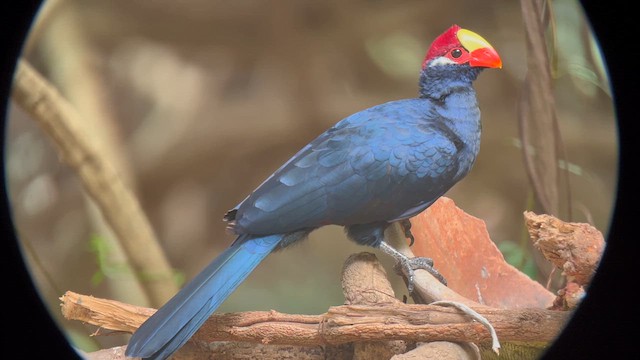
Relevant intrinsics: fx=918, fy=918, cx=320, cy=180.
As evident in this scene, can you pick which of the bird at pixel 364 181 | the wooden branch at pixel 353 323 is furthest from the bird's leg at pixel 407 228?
the wooden branch at pixel 353 323

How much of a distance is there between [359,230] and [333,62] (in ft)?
1.03

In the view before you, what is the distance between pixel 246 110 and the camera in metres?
1.69

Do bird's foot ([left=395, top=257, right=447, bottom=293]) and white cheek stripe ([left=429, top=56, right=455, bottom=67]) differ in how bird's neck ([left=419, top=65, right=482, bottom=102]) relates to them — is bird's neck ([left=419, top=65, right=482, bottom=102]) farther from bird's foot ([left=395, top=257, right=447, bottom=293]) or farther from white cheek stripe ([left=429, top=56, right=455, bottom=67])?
bird's foot ([left=395, top=257, right=447, bottom=293])

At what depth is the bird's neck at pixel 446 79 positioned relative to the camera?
5.54 ft

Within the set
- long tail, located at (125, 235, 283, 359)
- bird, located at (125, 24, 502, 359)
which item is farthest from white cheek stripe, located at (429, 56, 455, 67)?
long tail, located at (125, 235, 283, 359)

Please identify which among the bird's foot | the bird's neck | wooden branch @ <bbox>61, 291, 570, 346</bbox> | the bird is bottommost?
wooden branch @ <bbox>61, 291, 570, 346</bbox>

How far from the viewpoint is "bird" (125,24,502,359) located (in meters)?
1.58

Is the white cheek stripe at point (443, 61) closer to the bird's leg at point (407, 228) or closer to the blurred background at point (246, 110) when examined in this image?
the blurred background at point (246, 110)

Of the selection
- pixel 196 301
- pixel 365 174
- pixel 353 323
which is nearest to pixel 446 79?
pixel 365 174

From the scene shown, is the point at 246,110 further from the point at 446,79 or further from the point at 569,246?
the point at 569,246

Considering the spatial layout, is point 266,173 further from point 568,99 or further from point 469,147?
point 568,99

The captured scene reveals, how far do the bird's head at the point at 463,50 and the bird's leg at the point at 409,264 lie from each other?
35 centimetres

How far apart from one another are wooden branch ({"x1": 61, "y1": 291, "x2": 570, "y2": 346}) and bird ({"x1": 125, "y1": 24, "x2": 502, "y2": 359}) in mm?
77

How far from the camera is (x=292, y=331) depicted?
1.60m
